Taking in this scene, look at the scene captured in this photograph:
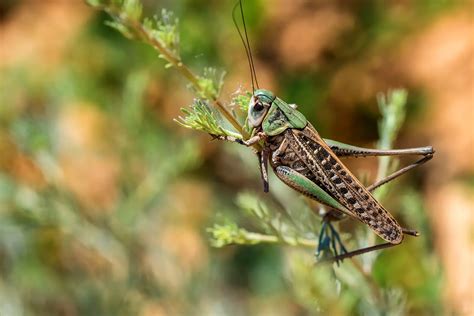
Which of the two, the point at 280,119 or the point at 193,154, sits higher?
the point at 193,154

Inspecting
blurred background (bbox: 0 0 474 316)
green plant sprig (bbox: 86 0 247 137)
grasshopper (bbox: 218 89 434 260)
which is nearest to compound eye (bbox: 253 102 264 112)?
grasshopper (bbox: 218 89 434 260)

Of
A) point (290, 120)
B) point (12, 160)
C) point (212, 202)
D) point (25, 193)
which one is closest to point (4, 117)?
point (25, 193)

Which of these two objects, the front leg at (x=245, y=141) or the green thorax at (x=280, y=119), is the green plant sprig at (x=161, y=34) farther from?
the green thorax at (x=280, y=119)

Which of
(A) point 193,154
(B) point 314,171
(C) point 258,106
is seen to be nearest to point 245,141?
(C) point 258,106

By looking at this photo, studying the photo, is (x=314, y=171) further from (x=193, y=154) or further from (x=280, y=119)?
(x=193, y=154)

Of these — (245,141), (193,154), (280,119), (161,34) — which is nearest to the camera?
(161,34)

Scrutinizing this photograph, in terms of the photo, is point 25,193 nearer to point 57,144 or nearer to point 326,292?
point 57,144
